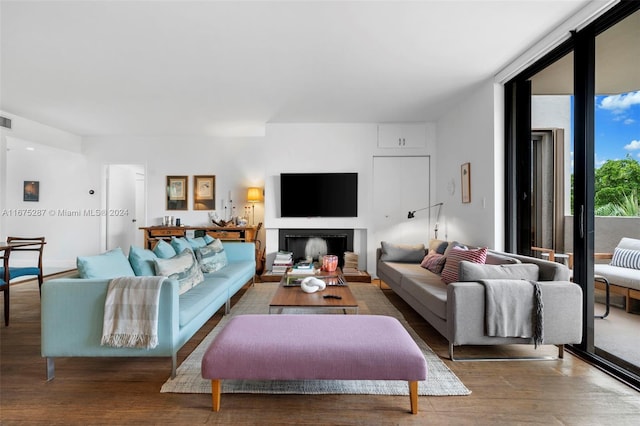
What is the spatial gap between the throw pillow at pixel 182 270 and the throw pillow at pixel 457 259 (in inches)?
91.6

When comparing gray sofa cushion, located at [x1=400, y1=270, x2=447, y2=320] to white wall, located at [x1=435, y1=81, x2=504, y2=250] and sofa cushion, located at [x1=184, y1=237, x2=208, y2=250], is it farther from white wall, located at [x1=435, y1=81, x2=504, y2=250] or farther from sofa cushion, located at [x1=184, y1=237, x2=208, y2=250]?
sofa cushion, located at [x1=184, y1=237, x2=208, y2=250]

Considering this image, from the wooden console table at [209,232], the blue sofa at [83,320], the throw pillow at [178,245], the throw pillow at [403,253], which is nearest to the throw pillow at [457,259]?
the throw pillow at [403,253]

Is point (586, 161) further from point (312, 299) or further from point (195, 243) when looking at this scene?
point (195, 243)

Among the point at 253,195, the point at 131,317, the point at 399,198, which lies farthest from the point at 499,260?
the point at 253,195

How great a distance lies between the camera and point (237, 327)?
197cm

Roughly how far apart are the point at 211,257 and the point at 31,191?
209 inches

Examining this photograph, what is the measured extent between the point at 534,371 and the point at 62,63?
4.83 m

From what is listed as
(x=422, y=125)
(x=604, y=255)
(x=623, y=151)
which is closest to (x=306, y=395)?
(x=604, y=255)

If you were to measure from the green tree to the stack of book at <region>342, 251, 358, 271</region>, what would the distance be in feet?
11.1

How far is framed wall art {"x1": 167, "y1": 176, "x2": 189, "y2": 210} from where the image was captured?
6262 mm

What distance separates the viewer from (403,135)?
17.8 feet

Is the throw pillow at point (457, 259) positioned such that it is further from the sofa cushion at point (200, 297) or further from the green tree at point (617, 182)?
the sofa cushion at point (200, 297)

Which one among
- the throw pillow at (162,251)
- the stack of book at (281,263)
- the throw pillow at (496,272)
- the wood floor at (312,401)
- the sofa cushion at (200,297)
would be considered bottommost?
the wood floor at (312,401)

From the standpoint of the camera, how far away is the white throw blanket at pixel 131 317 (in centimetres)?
198
